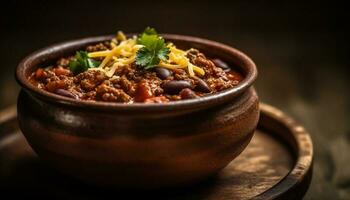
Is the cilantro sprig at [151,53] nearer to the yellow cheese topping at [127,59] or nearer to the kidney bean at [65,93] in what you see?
the yellow cheese topping at [127,59]

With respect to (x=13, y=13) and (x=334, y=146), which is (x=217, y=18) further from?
(x=334, y=146)

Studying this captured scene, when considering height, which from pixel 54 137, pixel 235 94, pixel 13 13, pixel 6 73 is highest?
pixel 235 94

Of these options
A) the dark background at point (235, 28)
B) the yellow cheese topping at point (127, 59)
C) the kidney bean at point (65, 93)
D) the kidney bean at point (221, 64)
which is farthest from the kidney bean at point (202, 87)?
the dark background at point (235, 28)

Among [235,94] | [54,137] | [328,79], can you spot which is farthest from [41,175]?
[328,79]

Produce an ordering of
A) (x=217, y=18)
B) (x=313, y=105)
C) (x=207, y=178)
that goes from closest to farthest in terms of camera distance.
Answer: (x=207, y=178) < (x=313, y=105) < (x=217, y=18)

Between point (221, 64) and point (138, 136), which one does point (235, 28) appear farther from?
point (138, 136)

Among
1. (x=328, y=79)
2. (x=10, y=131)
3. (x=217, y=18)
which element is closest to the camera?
(x=10, y=131)
